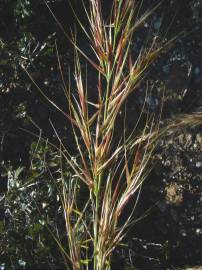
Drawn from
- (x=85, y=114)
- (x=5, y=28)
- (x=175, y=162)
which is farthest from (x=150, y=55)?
(x=5, y=28)

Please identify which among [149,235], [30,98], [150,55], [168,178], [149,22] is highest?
[150,55]

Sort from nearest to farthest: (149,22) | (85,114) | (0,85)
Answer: (85,114) → (0,85) → (149,22)

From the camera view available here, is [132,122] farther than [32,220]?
Yes

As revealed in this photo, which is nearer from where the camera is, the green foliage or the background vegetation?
the green foliage

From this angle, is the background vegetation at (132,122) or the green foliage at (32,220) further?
the background vegetation at (132,122)

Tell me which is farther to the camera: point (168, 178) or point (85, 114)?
point (168, 178)

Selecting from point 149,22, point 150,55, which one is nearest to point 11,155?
point 149,22

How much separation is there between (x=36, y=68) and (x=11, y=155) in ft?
1.49

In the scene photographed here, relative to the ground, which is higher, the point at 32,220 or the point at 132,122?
the point at 132,122

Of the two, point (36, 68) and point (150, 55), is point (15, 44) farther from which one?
point (150, 55)

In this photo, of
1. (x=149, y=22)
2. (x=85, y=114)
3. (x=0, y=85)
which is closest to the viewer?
(x=85, y=114)

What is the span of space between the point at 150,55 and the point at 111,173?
0.30 meters

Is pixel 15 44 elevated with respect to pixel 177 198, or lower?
elevated

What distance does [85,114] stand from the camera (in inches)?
59.5
